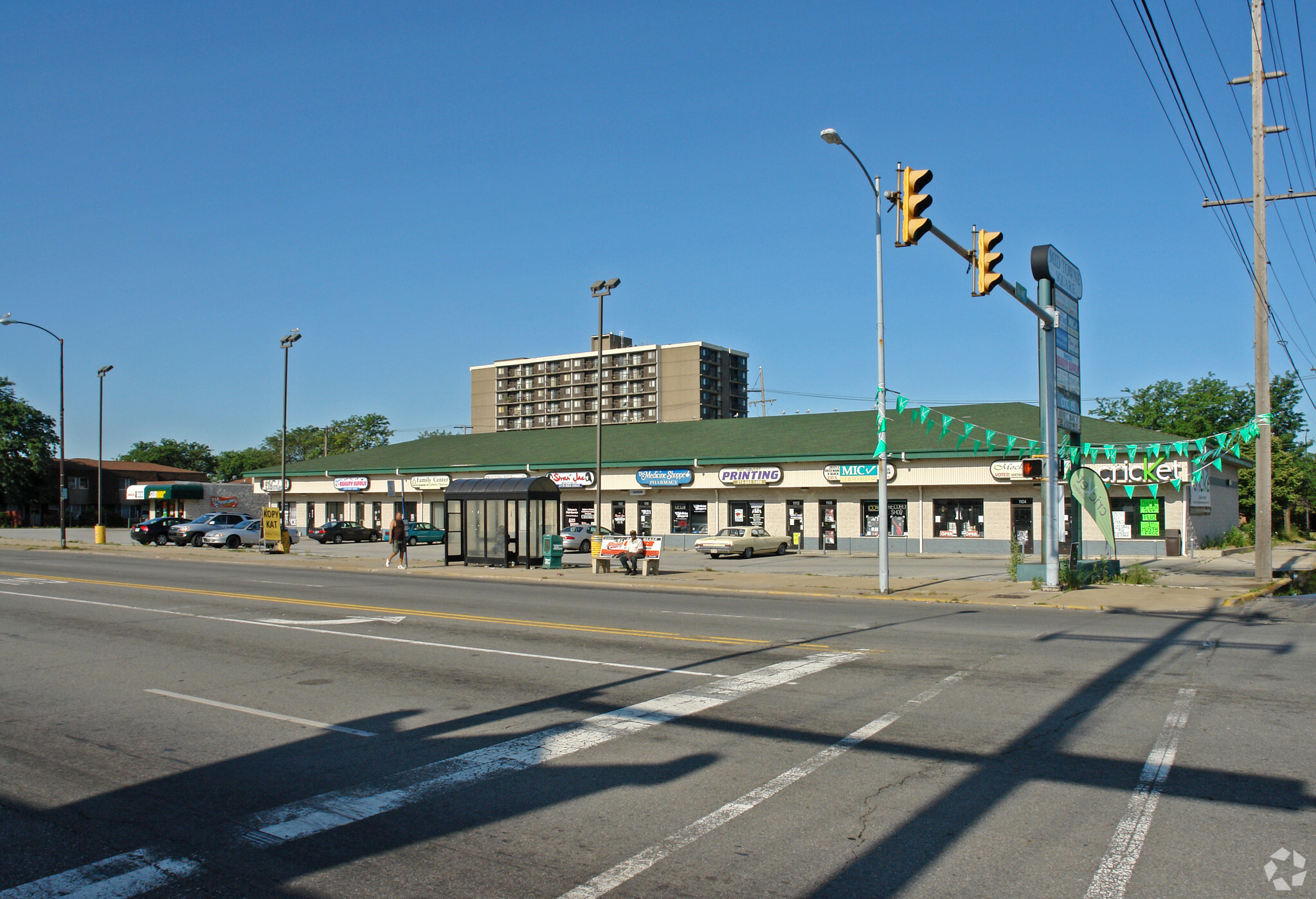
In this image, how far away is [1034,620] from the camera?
53.4 feet

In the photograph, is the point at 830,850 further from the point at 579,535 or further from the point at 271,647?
the point at 579,535

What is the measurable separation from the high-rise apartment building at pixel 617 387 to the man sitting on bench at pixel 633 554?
107 m

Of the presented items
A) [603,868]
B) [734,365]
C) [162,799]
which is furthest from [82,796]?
[734,365]

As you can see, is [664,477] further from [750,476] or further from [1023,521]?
[1023,521]

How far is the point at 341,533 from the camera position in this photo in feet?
177

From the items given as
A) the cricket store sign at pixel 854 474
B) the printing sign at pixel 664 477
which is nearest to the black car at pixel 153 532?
the printing sign at pixel 664 477

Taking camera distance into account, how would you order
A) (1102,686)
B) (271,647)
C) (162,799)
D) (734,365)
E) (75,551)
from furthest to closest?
(734,365), (75,551), (271,647), (1102,686), (162,799)

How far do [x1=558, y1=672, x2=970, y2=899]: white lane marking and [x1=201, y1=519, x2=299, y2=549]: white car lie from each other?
1626 inches

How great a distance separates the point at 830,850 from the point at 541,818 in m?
1.79

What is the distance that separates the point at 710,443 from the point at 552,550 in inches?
774

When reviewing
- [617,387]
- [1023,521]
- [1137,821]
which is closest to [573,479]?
[1023,521]

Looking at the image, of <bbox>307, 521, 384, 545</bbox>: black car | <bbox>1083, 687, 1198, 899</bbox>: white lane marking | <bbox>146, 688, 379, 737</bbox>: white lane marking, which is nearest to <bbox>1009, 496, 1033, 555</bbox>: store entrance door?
<bbox>1083, 687, 1198, 899</bbox>: white lane marking

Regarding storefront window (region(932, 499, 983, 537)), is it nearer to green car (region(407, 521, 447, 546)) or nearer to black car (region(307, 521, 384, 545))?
green car (region(407, 521, 447, 546))

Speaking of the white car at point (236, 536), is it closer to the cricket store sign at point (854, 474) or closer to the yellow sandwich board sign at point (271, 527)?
the yellow sandwich board sign at point (271, 527)
